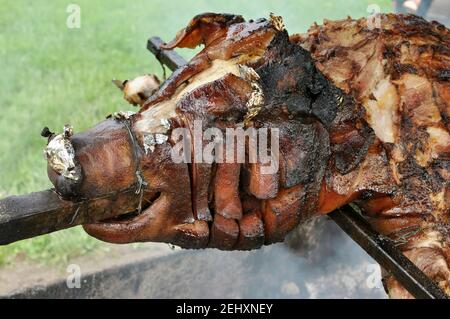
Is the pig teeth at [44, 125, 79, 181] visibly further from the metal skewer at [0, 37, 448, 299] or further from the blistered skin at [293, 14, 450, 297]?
the blistered skin at [293, 14, 450, 297]

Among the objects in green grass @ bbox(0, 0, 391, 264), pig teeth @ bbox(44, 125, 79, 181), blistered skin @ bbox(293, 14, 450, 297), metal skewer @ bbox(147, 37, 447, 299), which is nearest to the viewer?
pig teeth @ bbox(44, 125, 79, 181)

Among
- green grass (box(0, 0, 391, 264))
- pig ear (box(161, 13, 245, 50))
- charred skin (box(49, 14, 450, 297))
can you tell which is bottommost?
green grass (box(0, 0, 391, 264))

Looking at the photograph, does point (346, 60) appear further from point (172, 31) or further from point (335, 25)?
point (172, 31)

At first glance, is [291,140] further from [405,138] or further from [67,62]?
[67,62]

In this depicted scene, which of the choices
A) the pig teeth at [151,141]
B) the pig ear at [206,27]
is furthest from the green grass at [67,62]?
the pig teeth at [151,141]

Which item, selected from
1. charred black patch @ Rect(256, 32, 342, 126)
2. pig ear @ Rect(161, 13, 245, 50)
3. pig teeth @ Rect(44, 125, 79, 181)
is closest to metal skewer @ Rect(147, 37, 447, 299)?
charred black patch @ Rect(256, 32, 342, 126)

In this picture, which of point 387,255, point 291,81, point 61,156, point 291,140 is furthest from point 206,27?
point 387,255

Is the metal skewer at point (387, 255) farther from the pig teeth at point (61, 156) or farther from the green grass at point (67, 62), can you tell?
the green grass at point (67, 62)
